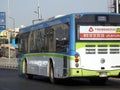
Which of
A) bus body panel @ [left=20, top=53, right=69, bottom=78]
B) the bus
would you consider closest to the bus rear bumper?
the bus

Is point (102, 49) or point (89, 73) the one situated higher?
point (102, 49)

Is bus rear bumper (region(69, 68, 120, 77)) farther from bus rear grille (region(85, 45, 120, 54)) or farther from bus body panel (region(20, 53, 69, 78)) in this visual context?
bus rear grille (region(85, 45, 120, 54))

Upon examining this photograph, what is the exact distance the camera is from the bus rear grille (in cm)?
1973

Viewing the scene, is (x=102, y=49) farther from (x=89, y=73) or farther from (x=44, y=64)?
(x=44, y=64)

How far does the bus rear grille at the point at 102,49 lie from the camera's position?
64.7ft

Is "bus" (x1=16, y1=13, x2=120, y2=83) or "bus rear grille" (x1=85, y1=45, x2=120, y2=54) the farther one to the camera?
"bus rear grille" (x1=85, y1=45, x2=120, y2=54)

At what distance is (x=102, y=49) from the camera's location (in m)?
19.9

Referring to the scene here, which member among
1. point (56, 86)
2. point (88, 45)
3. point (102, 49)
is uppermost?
point (88, 45)

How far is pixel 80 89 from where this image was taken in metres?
18.8

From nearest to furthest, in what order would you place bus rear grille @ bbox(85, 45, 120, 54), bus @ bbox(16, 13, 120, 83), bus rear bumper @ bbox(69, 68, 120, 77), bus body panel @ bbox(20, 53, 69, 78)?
bus rear bumper @ bbox(69, 68, 120, 77)
bus @ bbox(16, 13, 120, 83)
bus rear grille @ bbox(85, 45, 120, 54)
bus body panel @ bbox(20, 53, 69, 78)

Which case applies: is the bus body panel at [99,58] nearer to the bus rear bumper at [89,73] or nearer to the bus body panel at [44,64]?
the bus rear bumper at [89,73]

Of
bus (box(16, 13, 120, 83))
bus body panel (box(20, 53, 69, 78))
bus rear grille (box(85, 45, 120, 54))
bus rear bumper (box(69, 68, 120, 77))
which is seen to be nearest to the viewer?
bus rear bumper (box(69, 68, 120, 77))

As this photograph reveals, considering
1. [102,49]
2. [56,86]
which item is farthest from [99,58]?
[56,86]

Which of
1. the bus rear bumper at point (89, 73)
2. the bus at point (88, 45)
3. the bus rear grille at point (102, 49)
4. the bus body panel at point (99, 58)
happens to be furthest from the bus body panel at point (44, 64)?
the bus rear grille at point (102, 49)
